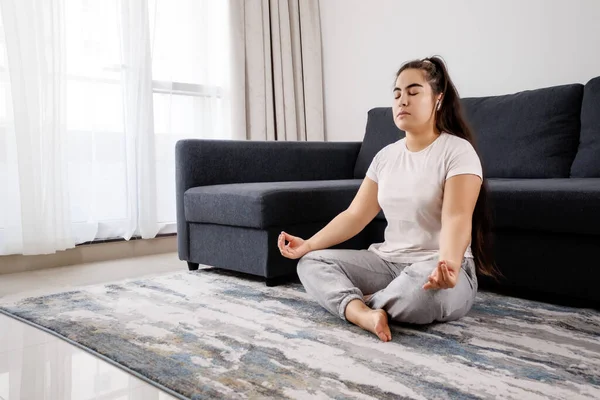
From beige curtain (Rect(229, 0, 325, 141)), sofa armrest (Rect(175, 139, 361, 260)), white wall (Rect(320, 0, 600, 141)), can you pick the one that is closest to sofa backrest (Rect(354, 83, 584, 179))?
white wall (Rect(320, 0, 600, 141))

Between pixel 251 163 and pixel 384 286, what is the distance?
3.90 feet

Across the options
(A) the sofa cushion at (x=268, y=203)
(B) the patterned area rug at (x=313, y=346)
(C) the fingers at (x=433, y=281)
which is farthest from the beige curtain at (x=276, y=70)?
(C) the fingers at (x=433, y=281)

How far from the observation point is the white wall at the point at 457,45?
9.11 ft

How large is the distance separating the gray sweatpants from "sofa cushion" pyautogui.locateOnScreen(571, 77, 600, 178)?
0.90 metres

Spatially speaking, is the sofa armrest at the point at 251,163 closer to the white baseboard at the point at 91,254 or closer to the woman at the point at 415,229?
the white baseboard at the point at 91,254

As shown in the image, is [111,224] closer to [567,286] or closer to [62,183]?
[62,183]

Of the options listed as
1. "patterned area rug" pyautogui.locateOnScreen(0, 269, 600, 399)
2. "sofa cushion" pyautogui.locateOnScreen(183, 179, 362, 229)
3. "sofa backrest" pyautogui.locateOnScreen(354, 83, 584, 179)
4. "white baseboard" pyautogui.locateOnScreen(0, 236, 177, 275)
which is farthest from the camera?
"white baseboard" pyautogui.locateOnScreen(0, 236, 177, 275)

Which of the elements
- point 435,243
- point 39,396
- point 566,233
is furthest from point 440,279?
point 39,396

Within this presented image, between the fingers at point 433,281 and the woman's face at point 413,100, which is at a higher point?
the woman's face at point 413,100

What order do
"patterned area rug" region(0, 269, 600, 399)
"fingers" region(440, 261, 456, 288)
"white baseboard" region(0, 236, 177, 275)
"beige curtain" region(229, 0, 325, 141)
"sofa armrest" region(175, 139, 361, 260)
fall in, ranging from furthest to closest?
"beige curtain" region(229, 0, 325, 141) → "white baseboard" region(0, 236, 177, 275) → "sofa armrest" region(175, 139, 361, 260) → "fingers" region(440, 261, 456, 288) → "patterned area rug" region(0, 269, 600, 399)

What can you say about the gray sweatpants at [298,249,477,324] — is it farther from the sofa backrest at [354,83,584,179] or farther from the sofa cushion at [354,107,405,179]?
the sofa cushion at [354,107,405,179]

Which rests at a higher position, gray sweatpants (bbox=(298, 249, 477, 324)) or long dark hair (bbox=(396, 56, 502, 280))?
long dark hair (bbox=(396, 56, 502, 280))

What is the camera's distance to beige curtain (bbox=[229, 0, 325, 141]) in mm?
3537

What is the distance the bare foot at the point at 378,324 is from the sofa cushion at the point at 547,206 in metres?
0.66
